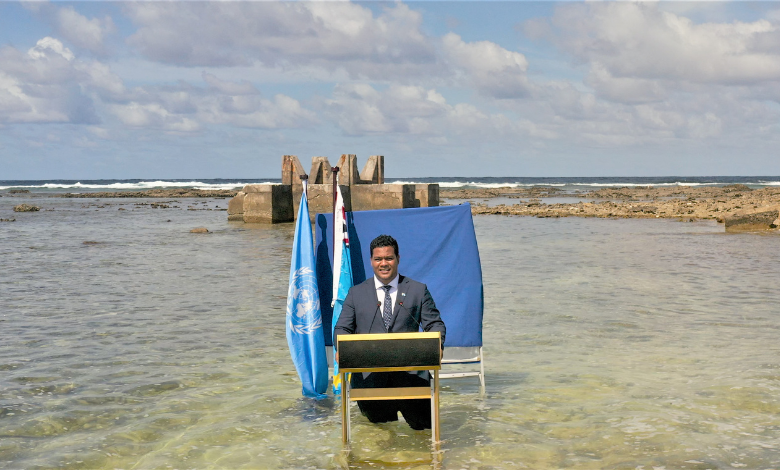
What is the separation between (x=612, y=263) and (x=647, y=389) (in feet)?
30.3

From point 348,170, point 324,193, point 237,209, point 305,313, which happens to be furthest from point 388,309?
point 237,209

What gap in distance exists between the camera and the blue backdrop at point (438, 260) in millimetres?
6066

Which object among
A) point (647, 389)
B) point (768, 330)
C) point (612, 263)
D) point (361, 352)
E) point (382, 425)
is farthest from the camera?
point (612, 263)

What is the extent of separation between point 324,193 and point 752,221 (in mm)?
13950

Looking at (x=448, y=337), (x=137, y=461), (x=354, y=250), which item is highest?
(x=354, y=250)

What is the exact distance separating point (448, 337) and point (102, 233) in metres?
21.1

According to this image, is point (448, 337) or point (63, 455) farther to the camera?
point (448, 337)

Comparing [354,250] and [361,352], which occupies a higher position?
[354,250]

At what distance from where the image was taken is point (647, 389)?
6.55 meters

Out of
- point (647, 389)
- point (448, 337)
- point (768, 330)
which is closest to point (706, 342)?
point (768, 330)

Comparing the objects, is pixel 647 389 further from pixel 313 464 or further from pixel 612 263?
pixel 612 263

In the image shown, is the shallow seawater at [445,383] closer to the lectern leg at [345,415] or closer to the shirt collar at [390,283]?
the lectern leg at [345,415]

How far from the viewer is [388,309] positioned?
5008 millimetres

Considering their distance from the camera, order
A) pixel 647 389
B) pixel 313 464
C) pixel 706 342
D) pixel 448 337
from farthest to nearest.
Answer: pixel 706 342 < pixel 647 389 < pixel 448 337 < pixel 313 464
